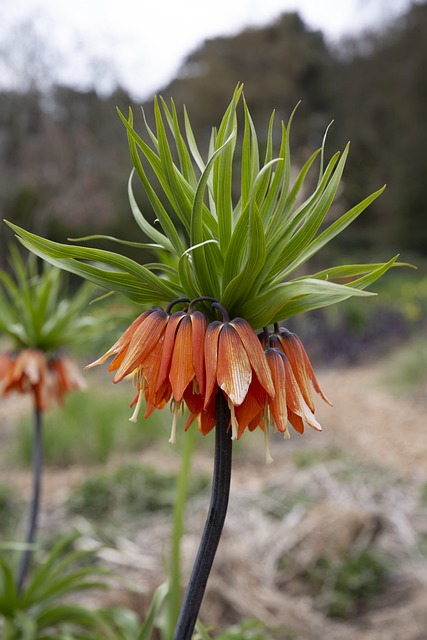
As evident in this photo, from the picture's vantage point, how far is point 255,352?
91cm

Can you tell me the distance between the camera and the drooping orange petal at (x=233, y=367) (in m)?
0.88

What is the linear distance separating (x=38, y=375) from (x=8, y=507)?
2372 millimetres

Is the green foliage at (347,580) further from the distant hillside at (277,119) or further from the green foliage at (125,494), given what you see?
the distant hillside at (277,119)

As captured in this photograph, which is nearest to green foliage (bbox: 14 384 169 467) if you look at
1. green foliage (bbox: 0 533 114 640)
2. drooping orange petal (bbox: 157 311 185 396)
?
green foliage (bbox: 0 533 114 640)

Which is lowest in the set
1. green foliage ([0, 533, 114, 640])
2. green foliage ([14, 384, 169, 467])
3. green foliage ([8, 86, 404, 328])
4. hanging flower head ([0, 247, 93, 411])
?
green foliage ([0, 533, 114, 640])

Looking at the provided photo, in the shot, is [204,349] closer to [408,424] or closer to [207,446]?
[207,446]

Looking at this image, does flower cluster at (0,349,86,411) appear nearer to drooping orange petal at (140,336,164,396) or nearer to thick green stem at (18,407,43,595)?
thick green stem at (18,407,43,595)

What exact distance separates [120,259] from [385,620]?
222 centimetres

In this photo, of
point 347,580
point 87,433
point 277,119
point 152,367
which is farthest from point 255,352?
point 277,119

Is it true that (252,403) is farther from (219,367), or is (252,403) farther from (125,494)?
(125,494)

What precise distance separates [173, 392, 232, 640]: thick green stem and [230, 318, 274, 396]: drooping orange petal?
0.32 feet

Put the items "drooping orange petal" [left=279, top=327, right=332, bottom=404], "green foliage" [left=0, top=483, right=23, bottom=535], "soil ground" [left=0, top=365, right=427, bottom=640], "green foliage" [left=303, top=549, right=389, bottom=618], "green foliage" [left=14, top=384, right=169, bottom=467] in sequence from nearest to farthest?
"drooping orange petal" [left=279, top=327, right=332, bottom=404] → "soil ground" [left=0, top=365, right=427, bottom=640] → "green foliage" [left=303, top=549, right=389, bottom=618] → "green foliage" [left=0, top=483, right=23, bottom=535] → "green foliage" [left=14, top=384, right=169, bottom=467]

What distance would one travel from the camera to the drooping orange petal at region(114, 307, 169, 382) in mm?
931

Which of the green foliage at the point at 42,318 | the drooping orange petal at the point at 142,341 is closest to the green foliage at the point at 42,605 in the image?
the green foliage at the point at 42,318
